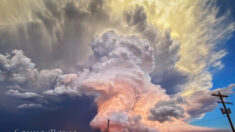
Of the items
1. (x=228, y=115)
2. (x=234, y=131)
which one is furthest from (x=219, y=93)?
(x=234, y=131)

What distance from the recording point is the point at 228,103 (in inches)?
1003

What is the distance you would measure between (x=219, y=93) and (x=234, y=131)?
273 inches

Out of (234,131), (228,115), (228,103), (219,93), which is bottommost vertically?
(234,131)

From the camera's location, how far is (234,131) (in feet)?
73.0

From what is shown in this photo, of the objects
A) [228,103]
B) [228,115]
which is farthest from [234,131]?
[228,103]

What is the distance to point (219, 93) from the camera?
25938 millimetres

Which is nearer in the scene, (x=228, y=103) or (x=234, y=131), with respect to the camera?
(x=234, y=131)

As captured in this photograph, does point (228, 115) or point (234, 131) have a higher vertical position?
point (228, 115)

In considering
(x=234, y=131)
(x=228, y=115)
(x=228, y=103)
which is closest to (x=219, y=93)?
(x=228, y=103)

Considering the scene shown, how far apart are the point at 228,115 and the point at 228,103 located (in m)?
3.11

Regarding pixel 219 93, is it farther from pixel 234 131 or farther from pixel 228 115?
pixel 234 131

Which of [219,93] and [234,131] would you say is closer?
[234,131]

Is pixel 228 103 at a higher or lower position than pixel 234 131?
higher

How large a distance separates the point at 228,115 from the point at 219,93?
4.32m
